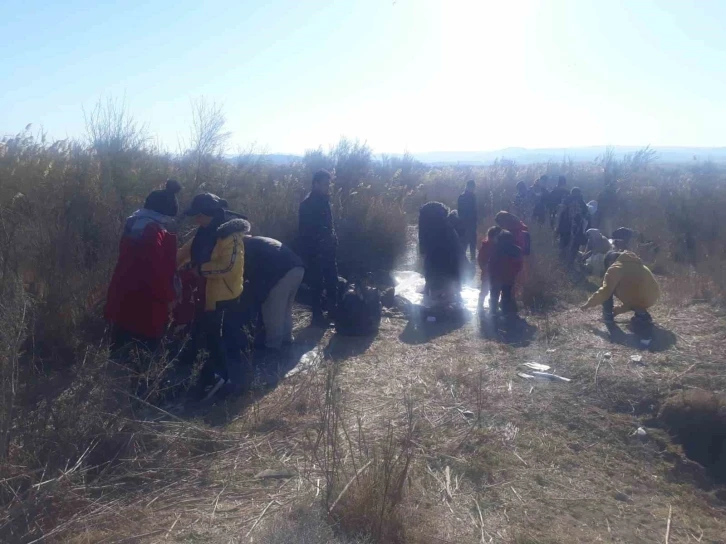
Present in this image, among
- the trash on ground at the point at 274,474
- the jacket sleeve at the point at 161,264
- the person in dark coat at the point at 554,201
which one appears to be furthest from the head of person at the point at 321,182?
the person in dark coat at the point at 554,201

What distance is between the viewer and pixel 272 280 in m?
6.72

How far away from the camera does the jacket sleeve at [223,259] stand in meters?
5.52

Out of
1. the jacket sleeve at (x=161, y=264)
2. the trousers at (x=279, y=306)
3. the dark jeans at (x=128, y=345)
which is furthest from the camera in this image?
the trousers at (x=279, y=306)

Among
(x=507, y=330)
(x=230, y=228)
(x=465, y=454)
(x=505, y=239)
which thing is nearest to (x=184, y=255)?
(x=230, y=228)

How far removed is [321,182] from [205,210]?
7.92 ft

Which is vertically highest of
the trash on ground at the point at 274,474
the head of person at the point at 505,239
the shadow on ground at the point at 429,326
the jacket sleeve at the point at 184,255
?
the jacket sleeve at the point at 184,255

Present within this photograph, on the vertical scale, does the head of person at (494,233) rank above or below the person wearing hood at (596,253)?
above

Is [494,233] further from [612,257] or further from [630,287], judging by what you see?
[630,287]

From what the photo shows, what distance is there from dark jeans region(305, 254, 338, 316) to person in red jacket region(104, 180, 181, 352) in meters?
2.98

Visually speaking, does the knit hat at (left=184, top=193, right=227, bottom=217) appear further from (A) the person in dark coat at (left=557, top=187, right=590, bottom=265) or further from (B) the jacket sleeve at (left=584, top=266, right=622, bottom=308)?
(A) the person in dark coat at (left=557, top=187, right=590, bottom=265)

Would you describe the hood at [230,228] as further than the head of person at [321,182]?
No

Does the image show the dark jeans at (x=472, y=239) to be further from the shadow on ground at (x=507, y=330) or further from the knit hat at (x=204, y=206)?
the knit hat at (x=204, y=206)

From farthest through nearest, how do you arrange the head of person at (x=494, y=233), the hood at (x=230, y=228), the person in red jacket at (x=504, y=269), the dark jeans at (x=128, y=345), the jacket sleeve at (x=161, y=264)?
the head of person at (x=494, y=233)
the person in red jacket at (x=504, y=269)
the hood at (x=230, y=228)
the dark jeans at (x=128, y=345)
the jacket sleeve at (x=161, y=264)

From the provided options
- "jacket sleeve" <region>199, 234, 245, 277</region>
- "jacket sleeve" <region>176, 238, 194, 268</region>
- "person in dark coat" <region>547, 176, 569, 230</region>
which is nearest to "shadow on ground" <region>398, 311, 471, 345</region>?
"jacket sleeve" <region>199, 234, 245, 277</region>
